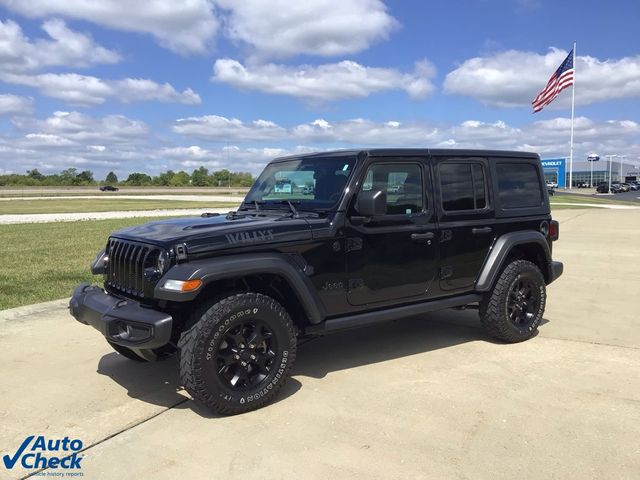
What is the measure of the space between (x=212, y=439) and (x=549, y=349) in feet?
10.7

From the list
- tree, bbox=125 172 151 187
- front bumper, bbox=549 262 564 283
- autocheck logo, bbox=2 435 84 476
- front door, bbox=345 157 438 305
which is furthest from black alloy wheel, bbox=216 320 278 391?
tree, bbox=125 172 151 187

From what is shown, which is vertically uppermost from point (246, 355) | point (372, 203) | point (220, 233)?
point (372, 203)

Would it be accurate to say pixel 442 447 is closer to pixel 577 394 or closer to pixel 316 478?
pixel 316 478

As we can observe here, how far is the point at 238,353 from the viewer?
12.5 feet

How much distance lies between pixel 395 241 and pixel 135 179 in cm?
12826

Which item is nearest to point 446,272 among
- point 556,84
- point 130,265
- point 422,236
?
point 422,236

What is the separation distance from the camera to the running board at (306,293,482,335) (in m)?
4.23

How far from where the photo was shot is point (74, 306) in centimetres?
428

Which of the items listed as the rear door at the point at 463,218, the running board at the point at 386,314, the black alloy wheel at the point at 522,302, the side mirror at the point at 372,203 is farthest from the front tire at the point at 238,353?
the black alloy wheel at the point at 522,302

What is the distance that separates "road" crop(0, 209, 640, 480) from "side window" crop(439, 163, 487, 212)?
1316mm

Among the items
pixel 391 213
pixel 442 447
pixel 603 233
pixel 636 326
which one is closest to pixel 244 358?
pixel 442 447

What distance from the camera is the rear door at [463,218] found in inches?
194

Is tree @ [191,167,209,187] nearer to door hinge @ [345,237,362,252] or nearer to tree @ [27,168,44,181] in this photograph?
tree @ [27,168,44,181]

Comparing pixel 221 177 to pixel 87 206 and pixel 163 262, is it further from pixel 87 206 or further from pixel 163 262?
pixel 163 262
